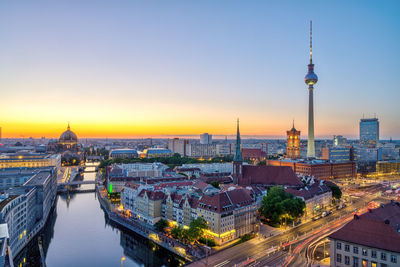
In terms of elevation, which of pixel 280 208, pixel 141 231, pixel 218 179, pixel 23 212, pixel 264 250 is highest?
pixel 218 179

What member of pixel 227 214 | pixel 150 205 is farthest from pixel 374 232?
pixel 150 205

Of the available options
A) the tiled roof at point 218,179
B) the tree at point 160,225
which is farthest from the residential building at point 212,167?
the tree at point 160,225

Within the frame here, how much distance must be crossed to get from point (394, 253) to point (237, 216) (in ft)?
77.0

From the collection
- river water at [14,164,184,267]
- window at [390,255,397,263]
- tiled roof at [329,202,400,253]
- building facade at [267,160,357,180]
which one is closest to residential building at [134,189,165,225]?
river water at [14,164,184,267]

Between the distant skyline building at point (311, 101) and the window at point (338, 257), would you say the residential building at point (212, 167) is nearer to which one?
the distant skyline building at point (311, 101)

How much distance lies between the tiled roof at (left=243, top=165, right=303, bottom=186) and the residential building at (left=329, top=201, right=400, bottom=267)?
38.1 m

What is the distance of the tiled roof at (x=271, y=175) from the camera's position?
7256 cm

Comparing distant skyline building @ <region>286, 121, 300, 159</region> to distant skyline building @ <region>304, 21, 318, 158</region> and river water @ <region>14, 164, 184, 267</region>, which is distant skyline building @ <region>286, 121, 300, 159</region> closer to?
distant skyline building @ <region>304, 21, 318, 158</region>

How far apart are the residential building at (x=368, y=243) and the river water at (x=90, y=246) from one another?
22225 mm

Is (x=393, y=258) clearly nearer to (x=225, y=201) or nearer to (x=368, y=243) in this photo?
(x=368, y=243)

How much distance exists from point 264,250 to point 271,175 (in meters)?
36.3

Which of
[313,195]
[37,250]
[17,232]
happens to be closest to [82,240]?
[37,250]

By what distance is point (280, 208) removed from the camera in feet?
166

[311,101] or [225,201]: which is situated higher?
[311,101]
